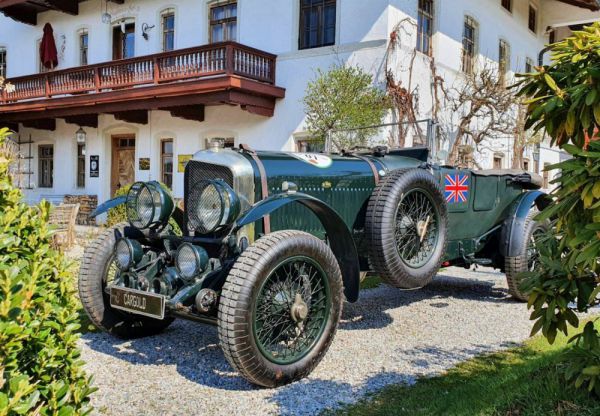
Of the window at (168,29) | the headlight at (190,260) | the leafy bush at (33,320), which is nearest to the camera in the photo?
the leafy bush at (33,320)

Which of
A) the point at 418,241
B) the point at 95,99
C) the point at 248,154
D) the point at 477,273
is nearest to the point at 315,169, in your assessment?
the point at 248,154

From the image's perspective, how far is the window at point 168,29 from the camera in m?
15.0

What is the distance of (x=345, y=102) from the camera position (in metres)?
10.8

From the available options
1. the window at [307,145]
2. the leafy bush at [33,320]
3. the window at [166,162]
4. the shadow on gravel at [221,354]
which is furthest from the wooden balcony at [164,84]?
Answer: the leafy bush at [33,320]

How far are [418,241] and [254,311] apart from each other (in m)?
1.97

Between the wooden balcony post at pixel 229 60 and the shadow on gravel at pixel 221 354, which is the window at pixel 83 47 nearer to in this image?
the wooden balcony post at pixel 229 60

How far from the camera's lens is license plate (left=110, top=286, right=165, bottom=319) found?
137 inches

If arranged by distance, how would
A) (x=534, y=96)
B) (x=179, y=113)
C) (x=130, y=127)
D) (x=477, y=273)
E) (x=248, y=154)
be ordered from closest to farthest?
1. (x=534, y=96)
2. (x=248, y=154)
3. (x=477, y=273)
4. (x=179, y=113)
5. (x=130, y=127)

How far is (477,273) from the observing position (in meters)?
8.45

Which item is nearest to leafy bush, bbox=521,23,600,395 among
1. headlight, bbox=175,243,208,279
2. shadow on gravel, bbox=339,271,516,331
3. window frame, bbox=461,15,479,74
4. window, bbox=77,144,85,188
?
headlight, bbox=175,243,208,279

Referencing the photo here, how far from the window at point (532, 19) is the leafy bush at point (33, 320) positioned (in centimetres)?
1921

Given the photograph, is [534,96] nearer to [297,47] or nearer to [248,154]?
[248,154]

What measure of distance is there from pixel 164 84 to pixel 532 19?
12.5 m

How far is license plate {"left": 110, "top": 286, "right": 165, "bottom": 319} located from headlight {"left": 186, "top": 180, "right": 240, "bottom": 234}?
0.58 meters
